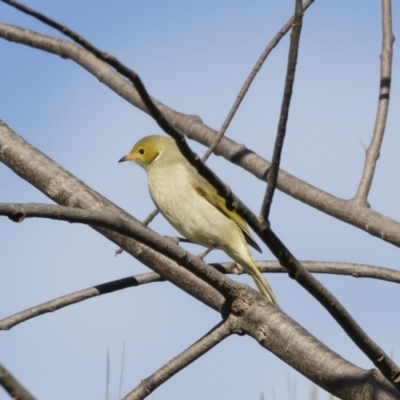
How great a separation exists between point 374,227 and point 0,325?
1.62 m

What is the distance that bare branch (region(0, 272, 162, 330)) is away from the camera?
3316 mm

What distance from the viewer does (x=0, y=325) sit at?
329cm

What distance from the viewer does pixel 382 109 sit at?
431cm

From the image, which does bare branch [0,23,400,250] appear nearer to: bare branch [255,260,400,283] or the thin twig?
bare branch [255,260,400,283]

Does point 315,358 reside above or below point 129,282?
below

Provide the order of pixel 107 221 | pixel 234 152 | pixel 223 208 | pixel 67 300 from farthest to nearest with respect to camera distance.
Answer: pixel 223 208 → pixel 234 152 → pixel 67 300 → pixel 107 221

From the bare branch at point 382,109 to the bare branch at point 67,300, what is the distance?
1.16 m

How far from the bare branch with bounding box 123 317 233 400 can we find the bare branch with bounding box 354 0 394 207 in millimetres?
1202

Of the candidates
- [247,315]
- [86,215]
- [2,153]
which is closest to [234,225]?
[2,153]

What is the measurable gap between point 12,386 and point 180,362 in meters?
1.65

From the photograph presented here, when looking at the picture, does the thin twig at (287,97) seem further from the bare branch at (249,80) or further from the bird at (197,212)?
the bird at (197,212)

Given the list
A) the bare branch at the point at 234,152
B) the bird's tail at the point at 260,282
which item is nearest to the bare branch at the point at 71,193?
the bare branch at the point at 234,152

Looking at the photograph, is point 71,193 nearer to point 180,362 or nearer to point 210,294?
point 210,294

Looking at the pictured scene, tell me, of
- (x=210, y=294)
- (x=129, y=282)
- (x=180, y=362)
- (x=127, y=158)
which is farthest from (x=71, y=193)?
(x=127, y=158)
